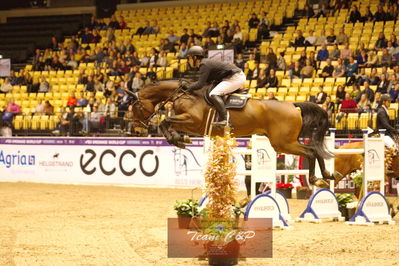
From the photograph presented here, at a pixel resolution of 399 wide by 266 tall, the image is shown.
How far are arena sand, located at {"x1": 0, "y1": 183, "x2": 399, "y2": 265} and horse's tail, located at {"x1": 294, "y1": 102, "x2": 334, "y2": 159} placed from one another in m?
1.36

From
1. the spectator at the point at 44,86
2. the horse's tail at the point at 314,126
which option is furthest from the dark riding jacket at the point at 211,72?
the spectator at the point at 44,86

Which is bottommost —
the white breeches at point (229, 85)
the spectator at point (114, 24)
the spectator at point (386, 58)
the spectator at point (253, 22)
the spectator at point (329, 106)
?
the white breeches at point (229, 85)

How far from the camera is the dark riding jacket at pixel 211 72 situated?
10.2m

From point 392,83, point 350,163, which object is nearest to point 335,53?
point 392,83

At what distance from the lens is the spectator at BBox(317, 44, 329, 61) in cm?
2217

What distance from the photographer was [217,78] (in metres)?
10.4

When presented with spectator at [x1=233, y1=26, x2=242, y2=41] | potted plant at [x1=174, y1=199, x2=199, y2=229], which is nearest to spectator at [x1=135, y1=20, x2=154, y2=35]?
spectator at [x1=233, y1=26, x2=242, y2=41]

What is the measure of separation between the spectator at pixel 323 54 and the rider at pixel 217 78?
484 inches

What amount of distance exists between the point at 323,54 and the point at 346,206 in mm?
10223

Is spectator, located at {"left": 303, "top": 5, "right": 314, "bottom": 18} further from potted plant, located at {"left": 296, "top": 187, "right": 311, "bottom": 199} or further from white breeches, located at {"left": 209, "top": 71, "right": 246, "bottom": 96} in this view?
white breeches, located at {"left": 209, "top": 71, "right": 246, "bottom": 96}

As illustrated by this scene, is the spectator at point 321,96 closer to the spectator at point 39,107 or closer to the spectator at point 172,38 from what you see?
the spectator at point 172,38

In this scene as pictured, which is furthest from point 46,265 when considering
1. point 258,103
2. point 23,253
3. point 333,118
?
point 333,118

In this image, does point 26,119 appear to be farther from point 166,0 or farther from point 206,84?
point 206,84

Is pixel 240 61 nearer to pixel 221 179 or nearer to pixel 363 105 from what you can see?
pixel 363 105
